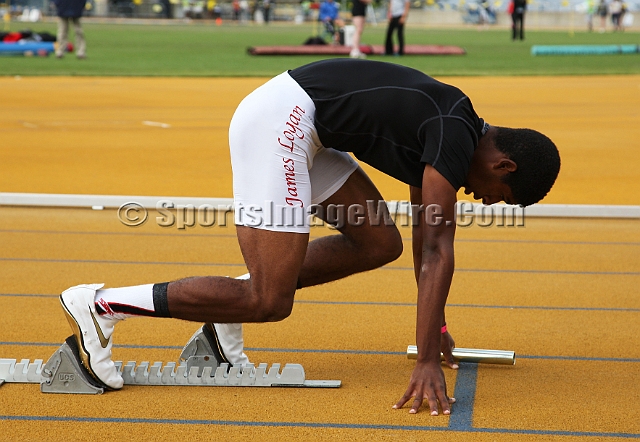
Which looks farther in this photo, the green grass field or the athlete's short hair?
the green grass field

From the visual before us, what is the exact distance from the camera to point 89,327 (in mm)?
3443

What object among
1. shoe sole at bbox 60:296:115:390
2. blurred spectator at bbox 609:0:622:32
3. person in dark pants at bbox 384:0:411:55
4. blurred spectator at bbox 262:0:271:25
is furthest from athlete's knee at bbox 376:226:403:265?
blurred spectator at bbox 262:0:271:25

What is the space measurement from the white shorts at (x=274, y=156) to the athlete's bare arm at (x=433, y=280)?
1.61 ft

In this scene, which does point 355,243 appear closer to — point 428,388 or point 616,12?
point 428,388

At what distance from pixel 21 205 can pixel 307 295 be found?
10.7 ft

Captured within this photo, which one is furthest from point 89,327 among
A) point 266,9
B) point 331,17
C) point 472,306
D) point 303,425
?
point 266,9

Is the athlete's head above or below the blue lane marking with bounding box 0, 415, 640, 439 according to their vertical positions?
above

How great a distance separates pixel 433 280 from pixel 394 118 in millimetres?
604

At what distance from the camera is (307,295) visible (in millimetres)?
5113

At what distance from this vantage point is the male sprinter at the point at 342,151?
3.20 m

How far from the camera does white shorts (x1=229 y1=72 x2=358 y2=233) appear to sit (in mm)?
3357

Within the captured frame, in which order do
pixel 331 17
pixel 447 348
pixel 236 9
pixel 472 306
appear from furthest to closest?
1. pixel 236 9
2. pixel 331 17
3. pixel 472 306
4. pixel 447 348

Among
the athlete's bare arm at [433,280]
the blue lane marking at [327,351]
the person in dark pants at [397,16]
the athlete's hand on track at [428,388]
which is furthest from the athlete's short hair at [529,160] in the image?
the person in dark pants at [397,16]

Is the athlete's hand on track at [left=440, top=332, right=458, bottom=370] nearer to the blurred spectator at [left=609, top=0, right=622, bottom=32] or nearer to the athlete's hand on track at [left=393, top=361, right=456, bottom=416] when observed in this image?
the athlete's hand on track at [left=393, top=361, right=456, bottom=416]
